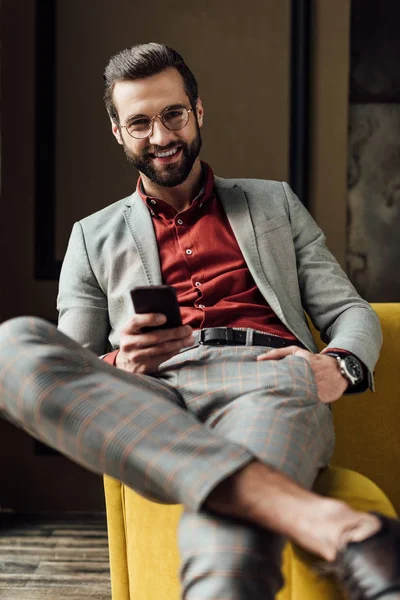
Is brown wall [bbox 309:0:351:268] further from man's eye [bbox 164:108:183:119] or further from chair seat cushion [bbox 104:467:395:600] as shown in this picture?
chair seat cushion [bbox 104:467:395:600]

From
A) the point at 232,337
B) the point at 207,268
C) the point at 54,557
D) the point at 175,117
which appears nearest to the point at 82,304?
the point at 207,268

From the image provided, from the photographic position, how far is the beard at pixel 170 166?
1958mm

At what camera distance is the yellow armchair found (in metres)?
1.32

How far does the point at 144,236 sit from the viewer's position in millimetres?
1930

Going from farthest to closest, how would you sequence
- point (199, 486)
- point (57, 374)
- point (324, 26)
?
point (324, 26) < point (57, 374) < point (199, 486)

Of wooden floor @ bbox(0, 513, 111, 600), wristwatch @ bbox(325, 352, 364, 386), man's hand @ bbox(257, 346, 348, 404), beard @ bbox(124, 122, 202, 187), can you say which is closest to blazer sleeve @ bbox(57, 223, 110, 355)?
beard @ bbox(124, 122, 202, 187)

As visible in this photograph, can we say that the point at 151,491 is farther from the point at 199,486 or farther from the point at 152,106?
the point at 152,106

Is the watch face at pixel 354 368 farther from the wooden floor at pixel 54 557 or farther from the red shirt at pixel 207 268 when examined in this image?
the wooden floor at pixel 54 557

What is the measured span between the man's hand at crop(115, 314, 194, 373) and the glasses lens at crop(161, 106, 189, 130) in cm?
64

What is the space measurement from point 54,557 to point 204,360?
48.3 inches

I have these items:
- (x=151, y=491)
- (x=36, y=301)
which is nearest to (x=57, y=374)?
(x=151, y=491)

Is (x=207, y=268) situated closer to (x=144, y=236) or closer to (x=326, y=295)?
(x=144, y=236)

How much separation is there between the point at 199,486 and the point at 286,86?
219 centimetres

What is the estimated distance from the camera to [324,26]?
2.95 m
